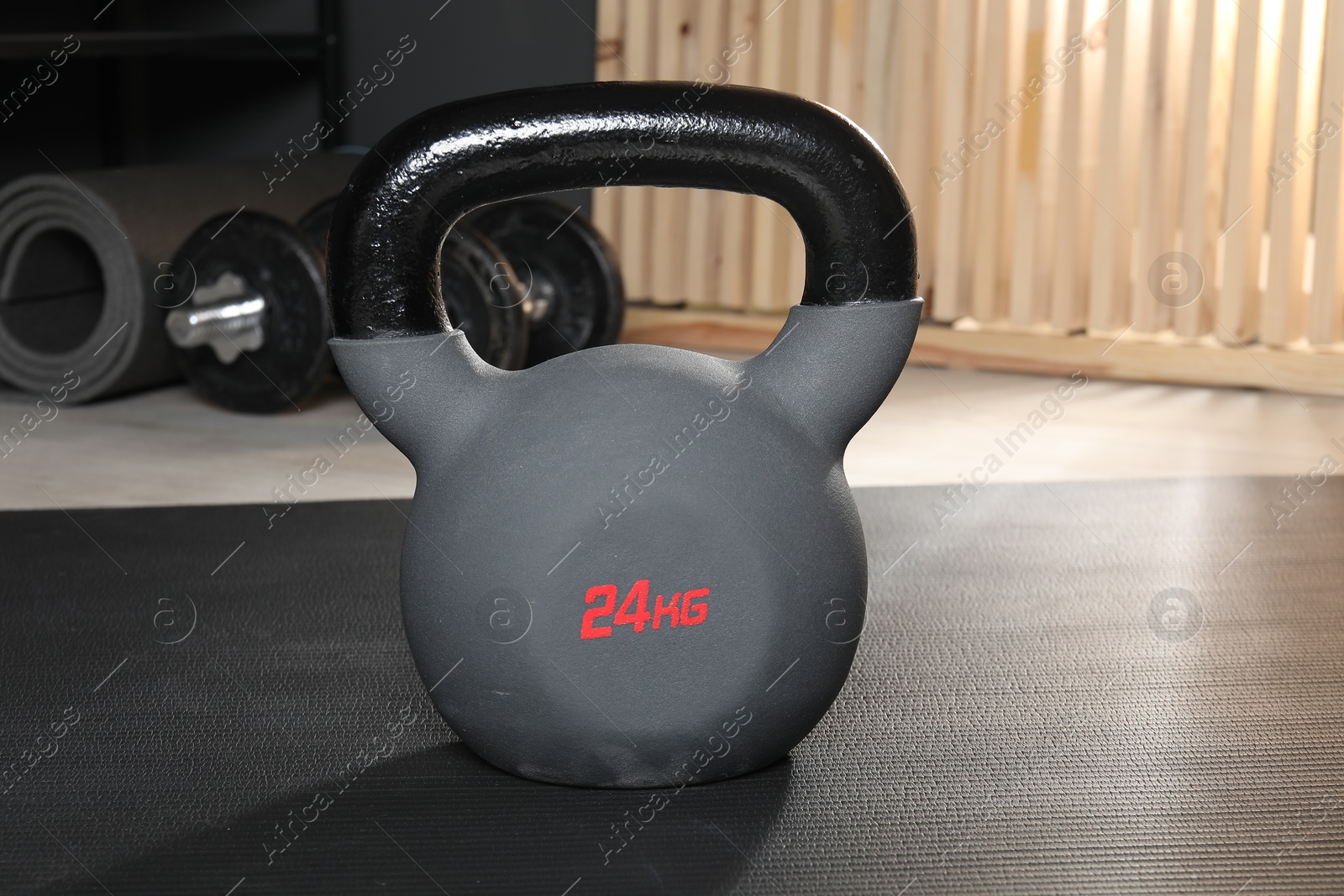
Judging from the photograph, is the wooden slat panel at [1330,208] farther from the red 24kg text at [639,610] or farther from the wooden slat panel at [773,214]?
the red 24kg text at [639,610]

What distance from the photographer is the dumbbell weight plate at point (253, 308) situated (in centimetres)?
197

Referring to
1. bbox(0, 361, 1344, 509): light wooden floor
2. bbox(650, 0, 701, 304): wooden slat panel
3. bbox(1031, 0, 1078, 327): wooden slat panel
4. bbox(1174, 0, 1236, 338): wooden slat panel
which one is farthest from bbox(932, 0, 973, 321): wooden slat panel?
bbox(650, 0, 701, 304): wooden slat panel

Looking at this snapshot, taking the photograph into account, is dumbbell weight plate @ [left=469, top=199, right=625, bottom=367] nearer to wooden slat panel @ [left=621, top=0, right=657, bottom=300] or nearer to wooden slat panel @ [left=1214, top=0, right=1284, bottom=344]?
wooden slat panel @ [left=621, top=0, right=657, bottom=300]

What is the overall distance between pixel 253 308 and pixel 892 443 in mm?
920

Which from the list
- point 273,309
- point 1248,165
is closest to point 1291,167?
point 1248,165

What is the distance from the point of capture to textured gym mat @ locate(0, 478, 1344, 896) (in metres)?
0.73

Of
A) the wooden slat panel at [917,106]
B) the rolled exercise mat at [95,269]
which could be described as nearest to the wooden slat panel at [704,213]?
the wooden slat panel at [917,106]

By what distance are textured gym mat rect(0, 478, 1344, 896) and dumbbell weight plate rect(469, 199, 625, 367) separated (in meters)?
0.97

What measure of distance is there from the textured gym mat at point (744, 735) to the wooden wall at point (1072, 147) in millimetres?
1055

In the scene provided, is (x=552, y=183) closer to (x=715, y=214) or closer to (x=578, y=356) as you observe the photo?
(x=578, y=356)

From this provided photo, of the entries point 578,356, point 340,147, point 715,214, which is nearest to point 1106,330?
point 715,214

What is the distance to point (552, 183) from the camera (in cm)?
80

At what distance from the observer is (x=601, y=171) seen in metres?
0.80

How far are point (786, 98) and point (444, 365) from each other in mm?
246
